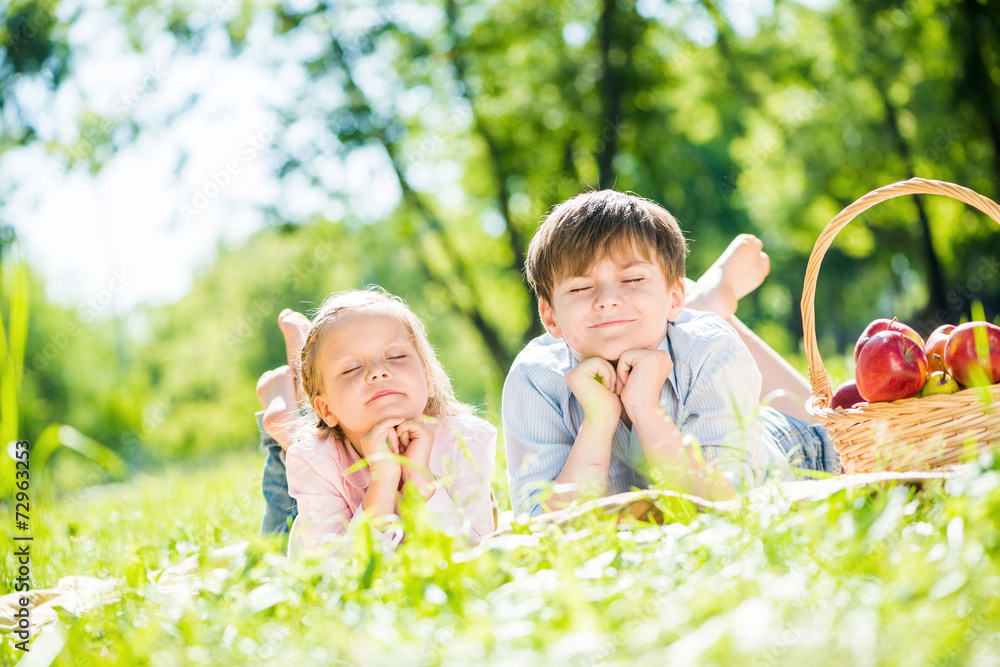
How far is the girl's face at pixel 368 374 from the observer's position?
2590 millimetres

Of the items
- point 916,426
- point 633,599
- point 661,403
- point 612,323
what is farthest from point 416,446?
point 916,426

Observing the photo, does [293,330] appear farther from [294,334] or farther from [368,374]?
[368,374]

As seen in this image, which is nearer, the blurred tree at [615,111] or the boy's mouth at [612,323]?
the boy's mouth at [612,323]

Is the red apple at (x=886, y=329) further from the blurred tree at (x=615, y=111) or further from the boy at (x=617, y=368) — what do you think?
the blurred tree at (x=615, y=111)

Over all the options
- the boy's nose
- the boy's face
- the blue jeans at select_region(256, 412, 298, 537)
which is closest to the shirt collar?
the blue jeans at select_region(256, 412, 298, 537)

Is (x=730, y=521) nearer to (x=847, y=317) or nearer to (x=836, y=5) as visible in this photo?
(x=836, y=5)

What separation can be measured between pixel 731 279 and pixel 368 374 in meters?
1.91

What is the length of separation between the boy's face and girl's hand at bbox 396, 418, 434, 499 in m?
0.56

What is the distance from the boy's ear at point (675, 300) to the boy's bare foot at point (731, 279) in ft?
2.69

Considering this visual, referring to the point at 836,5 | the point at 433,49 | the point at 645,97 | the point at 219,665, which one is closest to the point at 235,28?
the point at 433,49

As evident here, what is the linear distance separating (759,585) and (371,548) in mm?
739

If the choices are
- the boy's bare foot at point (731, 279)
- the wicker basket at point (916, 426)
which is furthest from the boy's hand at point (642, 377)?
the boy's bare foot at point (731, 279)

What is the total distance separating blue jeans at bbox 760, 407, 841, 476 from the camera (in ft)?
10.6

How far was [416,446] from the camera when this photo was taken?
8.14 ft
